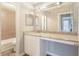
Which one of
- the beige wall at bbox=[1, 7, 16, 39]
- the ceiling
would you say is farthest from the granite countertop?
the ceiling

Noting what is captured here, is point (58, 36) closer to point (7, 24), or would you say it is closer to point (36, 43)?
point (36, 43)

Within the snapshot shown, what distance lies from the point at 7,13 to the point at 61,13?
28.7 inches

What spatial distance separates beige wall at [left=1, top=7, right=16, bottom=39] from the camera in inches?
58.0

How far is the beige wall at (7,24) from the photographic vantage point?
1474 mm

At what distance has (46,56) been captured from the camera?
150 cm

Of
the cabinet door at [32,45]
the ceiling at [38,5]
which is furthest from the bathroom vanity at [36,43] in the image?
the ceiling at [38,5]

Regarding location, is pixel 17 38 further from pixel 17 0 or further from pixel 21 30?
pixel 17 0

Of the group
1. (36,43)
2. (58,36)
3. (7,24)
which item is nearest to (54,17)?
(58,36)

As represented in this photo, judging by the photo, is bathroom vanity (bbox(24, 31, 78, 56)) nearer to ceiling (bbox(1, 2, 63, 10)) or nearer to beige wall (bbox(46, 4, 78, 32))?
beige wall (bbox(46, 4, 78, 32))

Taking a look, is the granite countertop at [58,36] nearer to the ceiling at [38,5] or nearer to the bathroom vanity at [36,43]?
the bathroom vanity at [36,43]

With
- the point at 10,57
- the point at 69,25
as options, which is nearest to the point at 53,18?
the point at 69,25

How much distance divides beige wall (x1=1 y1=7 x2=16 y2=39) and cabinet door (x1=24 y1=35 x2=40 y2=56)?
201 millimetres

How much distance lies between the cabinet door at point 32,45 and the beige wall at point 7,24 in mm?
201

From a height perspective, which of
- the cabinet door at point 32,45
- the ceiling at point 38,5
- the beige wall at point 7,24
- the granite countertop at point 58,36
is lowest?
the cabinet door at point 32,45
